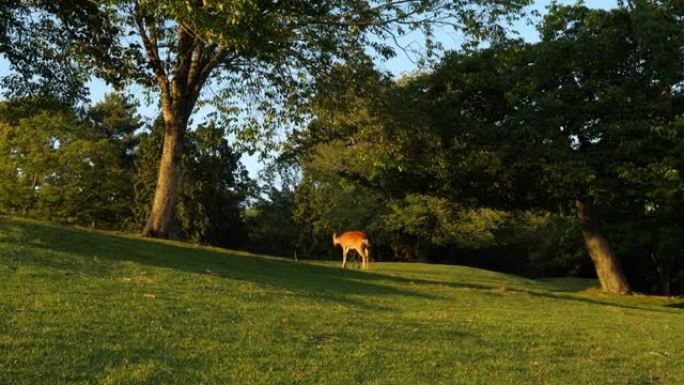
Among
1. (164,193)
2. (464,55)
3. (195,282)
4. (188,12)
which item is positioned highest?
(464,55)

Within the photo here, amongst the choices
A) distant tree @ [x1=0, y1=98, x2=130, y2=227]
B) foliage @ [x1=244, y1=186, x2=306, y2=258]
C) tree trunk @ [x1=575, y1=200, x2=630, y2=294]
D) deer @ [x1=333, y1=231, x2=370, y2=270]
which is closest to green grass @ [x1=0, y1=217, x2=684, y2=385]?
deer @ [x1=333, y1=231, x2=370, y2=270]

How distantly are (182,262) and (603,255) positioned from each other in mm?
19279

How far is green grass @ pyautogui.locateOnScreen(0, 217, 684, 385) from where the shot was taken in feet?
22.6

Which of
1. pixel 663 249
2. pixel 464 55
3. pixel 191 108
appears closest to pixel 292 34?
pixel 191 108

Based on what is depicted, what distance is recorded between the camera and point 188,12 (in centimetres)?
1278

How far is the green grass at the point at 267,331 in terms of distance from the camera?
272 inches

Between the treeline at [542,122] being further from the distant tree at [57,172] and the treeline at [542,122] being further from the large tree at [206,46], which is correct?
the distant tree at [57,172]

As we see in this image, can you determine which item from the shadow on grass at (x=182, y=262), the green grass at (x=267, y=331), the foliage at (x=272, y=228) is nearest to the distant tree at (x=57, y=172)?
the foliage at (x=272, y=228)

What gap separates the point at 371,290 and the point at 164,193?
29.7 feet

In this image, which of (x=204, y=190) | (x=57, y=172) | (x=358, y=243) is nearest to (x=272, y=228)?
(x=204, y=190)

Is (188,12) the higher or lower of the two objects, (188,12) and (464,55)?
the lower

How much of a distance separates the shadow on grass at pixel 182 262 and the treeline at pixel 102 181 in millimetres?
25183

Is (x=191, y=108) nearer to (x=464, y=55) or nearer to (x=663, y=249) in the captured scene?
(x=464, y=55)

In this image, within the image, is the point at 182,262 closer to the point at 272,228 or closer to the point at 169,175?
the point at 169,175
